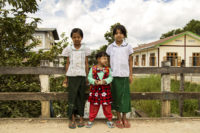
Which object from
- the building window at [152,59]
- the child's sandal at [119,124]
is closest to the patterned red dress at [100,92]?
the child's sandal at [119,124]

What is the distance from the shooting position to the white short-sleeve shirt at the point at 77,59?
2.99 meters

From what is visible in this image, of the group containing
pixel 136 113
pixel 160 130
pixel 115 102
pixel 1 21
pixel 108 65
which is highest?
pixel 1 21

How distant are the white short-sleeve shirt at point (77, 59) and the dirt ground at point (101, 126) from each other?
96 cm

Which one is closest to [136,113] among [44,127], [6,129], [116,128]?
[116,128]

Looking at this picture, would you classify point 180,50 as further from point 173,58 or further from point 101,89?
point 101,89

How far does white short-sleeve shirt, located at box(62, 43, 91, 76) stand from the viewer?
9.80 feet

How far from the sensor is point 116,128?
9.38ft

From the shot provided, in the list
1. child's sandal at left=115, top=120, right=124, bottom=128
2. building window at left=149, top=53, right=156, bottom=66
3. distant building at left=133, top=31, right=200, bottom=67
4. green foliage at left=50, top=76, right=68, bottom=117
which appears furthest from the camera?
building window at left=149, top=53, right=156, bottom=66

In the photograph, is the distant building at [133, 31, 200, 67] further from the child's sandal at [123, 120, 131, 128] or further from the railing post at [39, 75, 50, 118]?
the railing post at [39, 75, 50, 118]

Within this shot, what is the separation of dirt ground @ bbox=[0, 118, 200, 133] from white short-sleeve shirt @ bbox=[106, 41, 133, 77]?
94 centimetres

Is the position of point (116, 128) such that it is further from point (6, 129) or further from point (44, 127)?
point (6, 129)

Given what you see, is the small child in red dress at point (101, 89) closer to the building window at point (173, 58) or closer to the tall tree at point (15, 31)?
the tall tree at point (15, 31)

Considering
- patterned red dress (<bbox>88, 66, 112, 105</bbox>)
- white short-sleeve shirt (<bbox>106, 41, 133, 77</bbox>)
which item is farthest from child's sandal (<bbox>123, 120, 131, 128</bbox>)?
white short-sleeve shirt (<bbox>106, 41, 133, 77</bbox>)

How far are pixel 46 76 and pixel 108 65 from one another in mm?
1225
